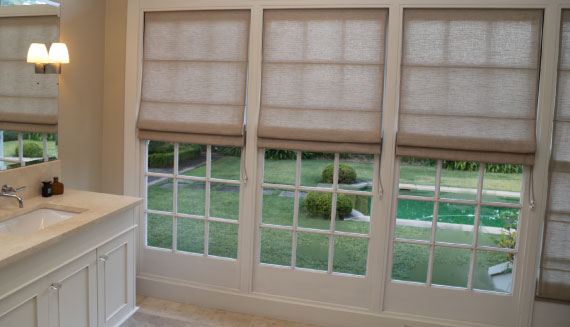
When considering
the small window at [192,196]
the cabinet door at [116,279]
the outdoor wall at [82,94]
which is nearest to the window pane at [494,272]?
the small window at [192,196]

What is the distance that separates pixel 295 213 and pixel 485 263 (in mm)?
1453

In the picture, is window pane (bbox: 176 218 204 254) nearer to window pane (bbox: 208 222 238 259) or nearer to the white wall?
window pane (bbox: 208 222 238 259)

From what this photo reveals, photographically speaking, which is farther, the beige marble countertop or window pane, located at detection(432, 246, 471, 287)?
window pane, located at detection(432, 246, 471, 287)

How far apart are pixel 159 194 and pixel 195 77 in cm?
105

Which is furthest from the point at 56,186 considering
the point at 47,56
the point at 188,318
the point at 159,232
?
the point at 188,318

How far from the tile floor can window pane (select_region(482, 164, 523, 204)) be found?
167 centimetres

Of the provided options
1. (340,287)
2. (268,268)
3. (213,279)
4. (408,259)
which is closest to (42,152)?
(213,279)

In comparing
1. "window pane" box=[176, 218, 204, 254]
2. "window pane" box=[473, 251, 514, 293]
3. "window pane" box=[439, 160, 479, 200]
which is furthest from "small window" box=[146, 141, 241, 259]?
"window pane" box=[473, 251, 514, 293]

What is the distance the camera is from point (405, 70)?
9.36ft

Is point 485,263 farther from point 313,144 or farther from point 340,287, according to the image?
point 313,144

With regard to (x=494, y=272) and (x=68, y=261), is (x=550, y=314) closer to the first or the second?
(x=494, y=272)

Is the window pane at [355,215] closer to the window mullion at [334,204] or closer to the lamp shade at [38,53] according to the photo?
the window mullion at [334,204]

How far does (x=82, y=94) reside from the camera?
3158mm

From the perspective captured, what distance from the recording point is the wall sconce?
8.71 ft
